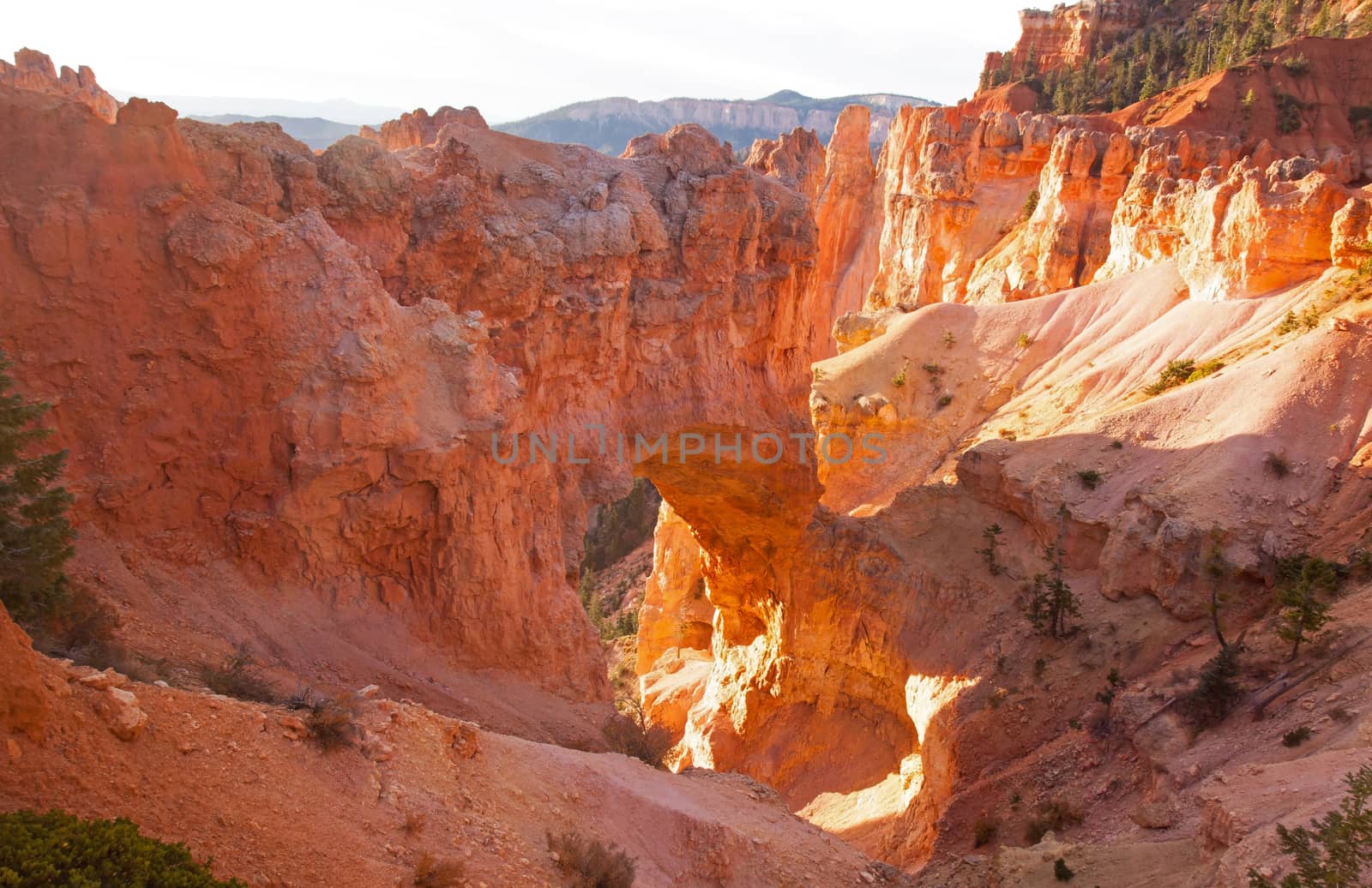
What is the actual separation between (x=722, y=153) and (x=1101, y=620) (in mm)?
15195

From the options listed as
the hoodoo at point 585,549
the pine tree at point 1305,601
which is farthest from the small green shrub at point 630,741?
the pine tree at point 1305,601

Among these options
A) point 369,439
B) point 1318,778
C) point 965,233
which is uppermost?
point 965,233

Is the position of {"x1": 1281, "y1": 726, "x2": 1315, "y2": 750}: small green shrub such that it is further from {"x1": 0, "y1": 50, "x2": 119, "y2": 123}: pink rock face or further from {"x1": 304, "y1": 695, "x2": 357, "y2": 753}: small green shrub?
{"x1": 0, "y1": 50, "x2": 119, "y2": 123}: pink rock face

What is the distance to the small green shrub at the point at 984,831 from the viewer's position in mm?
18641

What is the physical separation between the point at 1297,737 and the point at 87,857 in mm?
16284

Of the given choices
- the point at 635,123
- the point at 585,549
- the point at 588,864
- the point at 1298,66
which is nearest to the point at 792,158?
the point at 585,549

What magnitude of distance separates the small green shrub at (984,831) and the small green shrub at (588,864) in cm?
1056

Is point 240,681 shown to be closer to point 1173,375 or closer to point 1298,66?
point 1173,375

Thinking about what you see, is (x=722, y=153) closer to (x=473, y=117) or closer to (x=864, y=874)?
(x=473, y=117)

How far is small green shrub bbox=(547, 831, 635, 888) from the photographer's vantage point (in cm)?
1032

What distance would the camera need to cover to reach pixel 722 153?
2311cm

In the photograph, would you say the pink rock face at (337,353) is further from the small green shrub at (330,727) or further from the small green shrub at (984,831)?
the small green shrub at (984,831)

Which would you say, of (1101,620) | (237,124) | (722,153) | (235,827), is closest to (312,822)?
(235,827)

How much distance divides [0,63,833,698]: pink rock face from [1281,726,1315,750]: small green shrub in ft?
39.1
